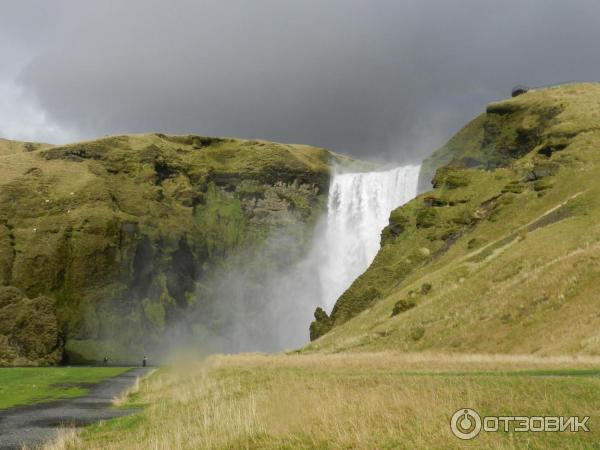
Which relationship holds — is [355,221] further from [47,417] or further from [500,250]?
[47,417]

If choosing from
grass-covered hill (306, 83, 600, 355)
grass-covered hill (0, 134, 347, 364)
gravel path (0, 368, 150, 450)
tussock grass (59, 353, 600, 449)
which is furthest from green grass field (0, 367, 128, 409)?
grass-covered hill (0, 134, 347, 364)

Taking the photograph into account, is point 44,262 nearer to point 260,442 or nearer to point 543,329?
point 543,329

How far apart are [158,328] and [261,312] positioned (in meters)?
21.6

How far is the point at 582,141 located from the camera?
225 feet

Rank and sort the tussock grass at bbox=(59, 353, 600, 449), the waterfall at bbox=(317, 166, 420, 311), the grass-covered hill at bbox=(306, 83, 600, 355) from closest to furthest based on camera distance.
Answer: the tussock grass at bbox=(59, 353, 600, 449), the grass-covered hill at bbox=(306, 83, 600, 355), the waterfall at bbox=(317, 166, 420, 311)

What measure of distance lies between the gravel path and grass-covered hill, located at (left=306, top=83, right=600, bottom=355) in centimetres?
2223

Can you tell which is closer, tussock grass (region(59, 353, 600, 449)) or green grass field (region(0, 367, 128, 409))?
tussock grass (region(59, 353, 600, 449))

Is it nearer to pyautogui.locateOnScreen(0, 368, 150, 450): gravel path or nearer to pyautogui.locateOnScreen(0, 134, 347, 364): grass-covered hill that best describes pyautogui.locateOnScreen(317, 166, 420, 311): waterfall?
pyautogui.locateOnScreen(0, 134, 347, 364): grass-covered hill

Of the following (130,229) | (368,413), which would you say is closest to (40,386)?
(368,413)

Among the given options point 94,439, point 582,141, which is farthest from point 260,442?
point 582,141

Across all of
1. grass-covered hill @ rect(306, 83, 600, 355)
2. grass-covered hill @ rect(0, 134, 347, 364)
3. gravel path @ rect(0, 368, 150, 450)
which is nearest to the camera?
gravel path @ rect(0, 368, 150, 450)

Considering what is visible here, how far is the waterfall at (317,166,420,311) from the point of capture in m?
102

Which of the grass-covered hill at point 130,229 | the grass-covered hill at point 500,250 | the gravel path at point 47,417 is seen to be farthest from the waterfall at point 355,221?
the gravel path at point 47,417

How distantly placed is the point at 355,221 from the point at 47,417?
8561 centimetres
